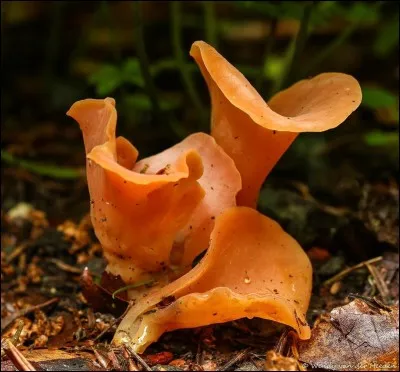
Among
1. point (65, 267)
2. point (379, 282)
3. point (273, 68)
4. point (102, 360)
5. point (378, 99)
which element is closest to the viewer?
point (102, 360)

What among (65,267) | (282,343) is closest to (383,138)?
(282,343)

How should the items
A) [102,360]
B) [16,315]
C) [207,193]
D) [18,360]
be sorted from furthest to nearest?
[16,315] → [207,193] → [102,360] → [18,360]

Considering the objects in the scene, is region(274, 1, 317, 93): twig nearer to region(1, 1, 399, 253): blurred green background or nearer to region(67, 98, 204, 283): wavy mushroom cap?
region(1, 1, 399, 253): blurred green background

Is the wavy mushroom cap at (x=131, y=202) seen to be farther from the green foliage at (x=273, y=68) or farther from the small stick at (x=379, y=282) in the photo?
the green foliage at (x=273, y=68)

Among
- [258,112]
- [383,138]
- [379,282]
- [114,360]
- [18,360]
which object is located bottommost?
[379,282]

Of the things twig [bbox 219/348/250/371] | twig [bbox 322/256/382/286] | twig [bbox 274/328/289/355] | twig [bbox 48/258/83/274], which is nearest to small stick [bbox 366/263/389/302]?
twig [bbox 322/256/382/286]

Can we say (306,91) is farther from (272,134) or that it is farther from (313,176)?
(313,176)

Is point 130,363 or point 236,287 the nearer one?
point 130,363

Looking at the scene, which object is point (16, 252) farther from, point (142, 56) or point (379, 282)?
point (379, 282)
